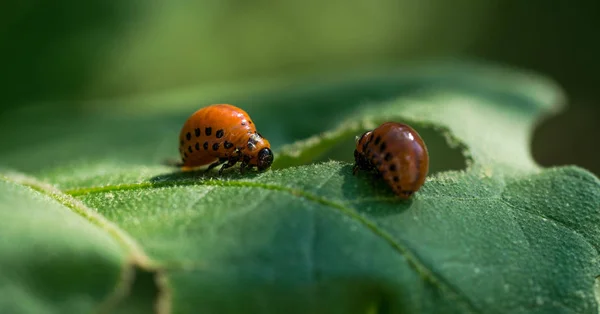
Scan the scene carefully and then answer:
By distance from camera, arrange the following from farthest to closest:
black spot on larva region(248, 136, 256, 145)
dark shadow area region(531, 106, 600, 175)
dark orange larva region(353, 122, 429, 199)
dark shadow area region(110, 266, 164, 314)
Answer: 1. dark shadow area region(531, 106, 600, 175)
2. black spot on larva region(248, 136, 256, 145)
3. dark orange larva region(353, 122, 429, 199)
4. dark shadow area region(110, 266, 164, 314)

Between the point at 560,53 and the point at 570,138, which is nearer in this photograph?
the point at 570,138

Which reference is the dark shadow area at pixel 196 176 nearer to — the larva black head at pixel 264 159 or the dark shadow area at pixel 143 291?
the larva black head at pixel 264 159

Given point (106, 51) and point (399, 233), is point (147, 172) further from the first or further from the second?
point (106, 51)

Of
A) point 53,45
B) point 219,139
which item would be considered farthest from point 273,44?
point 219,139

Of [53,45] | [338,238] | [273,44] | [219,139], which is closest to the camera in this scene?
[338,238]

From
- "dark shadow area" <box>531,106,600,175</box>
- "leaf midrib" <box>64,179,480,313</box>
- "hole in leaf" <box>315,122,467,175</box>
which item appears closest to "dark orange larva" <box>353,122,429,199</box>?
"leaf midrib" <box>64,179,480,313</box>

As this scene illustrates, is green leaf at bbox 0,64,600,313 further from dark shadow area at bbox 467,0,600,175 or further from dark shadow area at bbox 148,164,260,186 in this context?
dark shadow area at bbox 467,0,600,175

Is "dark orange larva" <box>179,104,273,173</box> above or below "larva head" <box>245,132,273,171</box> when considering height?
above

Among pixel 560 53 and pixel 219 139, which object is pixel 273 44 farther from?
pixel 219 139
